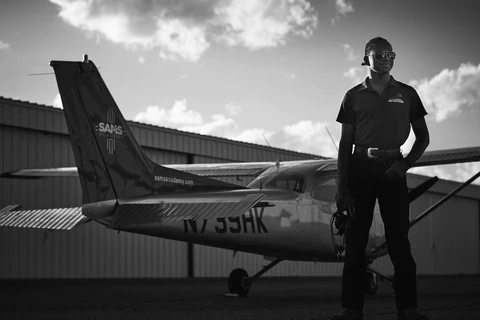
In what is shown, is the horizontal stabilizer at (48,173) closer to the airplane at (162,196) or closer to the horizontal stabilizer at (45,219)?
the airplane at (162,196)

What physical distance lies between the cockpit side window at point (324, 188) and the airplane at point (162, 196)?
10 mm

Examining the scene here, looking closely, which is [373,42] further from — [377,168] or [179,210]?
[179,210]

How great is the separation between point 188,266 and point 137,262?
7.90ft

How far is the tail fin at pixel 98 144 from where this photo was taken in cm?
983

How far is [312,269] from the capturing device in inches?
1087

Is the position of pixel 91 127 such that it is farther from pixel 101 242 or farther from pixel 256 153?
pixel 256 153

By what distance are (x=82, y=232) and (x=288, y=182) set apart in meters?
9.49

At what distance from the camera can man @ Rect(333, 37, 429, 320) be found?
462 cm

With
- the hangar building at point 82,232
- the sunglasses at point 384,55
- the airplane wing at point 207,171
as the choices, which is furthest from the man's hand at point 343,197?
the hangar building at point 82,232

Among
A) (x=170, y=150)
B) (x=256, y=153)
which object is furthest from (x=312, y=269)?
(x=170, y=150)

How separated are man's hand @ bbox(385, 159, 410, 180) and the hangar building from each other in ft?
46.0

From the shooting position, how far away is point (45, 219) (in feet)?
29.7

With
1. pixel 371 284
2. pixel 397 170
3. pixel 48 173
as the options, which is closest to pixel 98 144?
pixel 48 173

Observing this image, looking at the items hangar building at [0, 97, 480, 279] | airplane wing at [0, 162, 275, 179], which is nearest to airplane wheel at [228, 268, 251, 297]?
airplane wing at [0, 162, 275, 179]
